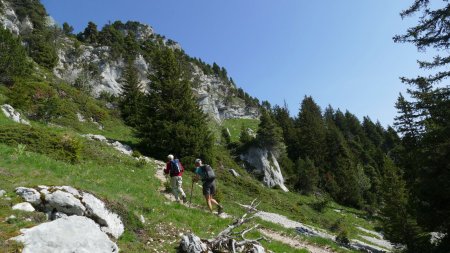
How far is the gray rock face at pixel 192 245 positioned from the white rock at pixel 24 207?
461 centimetres

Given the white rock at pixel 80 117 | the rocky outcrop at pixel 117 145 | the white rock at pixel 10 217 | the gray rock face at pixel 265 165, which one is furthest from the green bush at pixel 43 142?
the gray rock face at pixel 265 165

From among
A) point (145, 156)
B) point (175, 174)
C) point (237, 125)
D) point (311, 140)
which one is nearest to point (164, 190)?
point (175, 174)

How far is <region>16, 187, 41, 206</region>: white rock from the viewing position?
37.1 feet

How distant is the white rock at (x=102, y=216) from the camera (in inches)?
451

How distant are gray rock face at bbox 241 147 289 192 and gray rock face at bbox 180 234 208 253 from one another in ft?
147

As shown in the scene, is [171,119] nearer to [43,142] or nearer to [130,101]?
[43,142]

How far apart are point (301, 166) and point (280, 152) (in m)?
4.59

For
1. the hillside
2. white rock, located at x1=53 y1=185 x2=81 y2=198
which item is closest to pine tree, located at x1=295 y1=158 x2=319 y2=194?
the hillside

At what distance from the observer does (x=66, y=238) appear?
9172mm

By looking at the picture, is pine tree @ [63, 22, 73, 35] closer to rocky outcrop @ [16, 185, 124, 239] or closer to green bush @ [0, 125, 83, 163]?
green bush @ [0, 125, 83, 163]

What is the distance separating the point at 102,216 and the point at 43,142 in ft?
36.6

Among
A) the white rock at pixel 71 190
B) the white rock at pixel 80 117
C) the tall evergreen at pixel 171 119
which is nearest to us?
the white rock at pixel 71 190

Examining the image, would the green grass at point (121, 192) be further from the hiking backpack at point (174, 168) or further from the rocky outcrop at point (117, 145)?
the rocky outcrop at point (117, 145)

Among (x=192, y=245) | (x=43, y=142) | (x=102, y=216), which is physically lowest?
(x=192, y=245)
